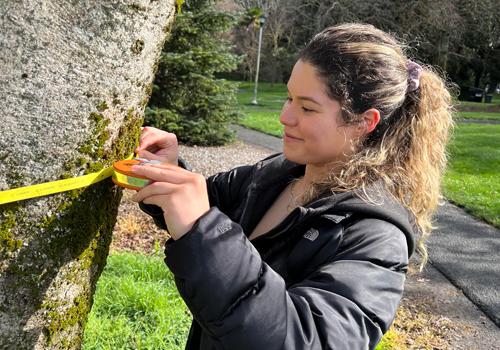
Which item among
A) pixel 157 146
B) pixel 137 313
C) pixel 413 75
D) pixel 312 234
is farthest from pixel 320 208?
pixel 137 313

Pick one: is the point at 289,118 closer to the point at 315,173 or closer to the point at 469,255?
the point at 315,173

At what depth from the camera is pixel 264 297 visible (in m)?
1.05

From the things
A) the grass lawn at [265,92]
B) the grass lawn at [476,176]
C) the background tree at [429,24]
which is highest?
the background tree at [429,24]

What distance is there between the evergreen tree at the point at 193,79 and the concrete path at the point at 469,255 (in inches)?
212

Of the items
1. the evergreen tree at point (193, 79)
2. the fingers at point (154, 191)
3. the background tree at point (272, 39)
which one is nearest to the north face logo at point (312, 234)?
the fingers at point (154, 191)

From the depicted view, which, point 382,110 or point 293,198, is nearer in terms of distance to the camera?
point 382,110

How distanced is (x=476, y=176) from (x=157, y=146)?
8598 millimetres

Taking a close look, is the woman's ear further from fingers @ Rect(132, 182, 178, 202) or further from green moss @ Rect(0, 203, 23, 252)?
green moss @ Rect(0, 203, 23, 252)

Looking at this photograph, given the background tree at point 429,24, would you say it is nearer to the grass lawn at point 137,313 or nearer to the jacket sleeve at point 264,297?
the grass lawn at point 137,313

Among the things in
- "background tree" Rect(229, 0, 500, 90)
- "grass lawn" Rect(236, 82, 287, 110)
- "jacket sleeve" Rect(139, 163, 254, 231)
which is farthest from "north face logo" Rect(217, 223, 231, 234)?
"grass lawn" Rect(236, 82, 287, 110)

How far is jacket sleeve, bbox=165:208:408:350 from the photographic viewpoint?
3.43 ft

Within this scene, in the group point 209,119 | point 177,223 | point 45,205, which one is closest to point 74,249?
point 45,205

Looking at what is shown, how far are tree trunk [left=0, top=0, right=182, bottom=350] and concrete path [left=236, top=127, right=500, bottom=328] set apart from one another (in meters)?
3.82

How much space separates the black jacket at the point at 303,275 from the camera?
3.44 feet
